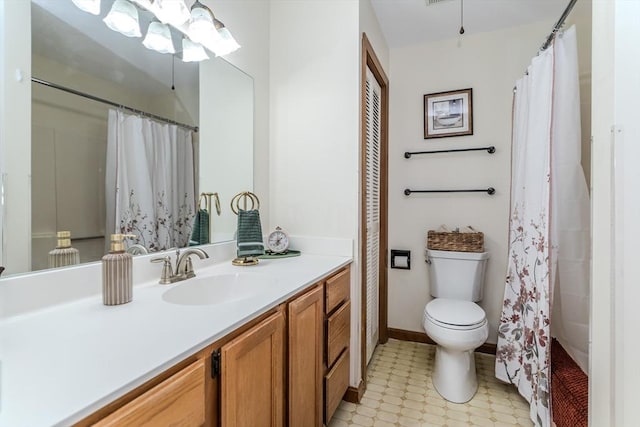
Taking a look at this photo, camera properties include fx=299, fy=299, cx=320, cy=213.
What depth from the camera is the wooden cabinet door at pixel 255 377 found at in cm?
77

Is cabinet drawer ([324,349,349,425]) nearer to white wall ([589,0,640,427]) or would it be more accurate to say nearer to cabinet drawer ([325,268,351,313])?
cabinet drawer ([325,268,351,313])

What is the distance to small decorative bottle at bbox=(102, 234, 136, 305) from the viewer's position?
0.89 m

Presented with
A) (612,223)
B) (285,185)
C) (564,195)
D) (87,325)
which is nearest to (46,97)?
(87,325)

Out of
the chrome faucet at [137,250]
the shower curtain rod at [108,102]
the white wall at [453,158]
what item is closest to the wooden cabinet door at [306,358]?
the chrome faucet at [137,250]

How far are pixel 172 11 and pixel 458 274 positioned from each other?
86.4 inches

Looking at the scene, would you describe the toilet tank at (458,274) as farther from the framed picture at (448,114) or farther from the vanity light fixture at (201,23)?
the vanity light fixture at (201,23)

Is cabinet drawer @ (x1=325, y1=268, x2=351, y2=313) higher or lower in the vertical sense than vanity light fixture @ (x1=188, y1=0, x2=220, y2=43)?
lower

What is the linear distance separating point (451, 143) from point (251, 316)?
2046 millimetres

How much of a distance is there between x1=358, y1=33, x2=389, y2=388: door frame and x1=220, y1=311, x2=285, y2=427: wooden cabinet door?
851 millimetres

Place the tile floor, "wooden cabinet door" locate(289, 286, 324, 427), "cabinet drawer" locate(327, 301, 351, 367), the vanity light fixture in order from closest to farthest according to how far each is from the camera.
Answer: "wooden cabinet door" locate(289, 286, 324, 427) < the vanity light fixture < "cabinet drawer" locate(327, 301, 351, 367) < the tile floor

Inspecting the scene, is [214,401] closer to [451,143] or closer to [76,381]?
[76,381]

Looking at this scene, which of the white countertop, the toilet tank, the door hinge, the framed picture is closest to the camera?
the white countertop

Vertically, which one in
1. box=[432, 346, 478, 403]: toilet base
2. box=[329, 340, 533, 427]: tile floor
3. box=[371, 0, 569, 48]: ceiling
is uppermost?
box=[371, 0, 569, 48]: ceiling

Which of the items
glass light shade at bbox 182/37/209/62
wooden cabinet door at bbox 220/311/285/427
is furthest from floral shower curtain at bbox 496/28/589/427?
glass light shade at bbox 182/37/209/62
